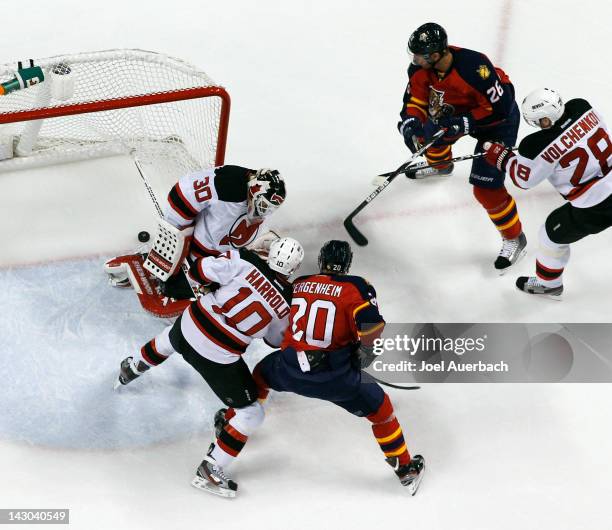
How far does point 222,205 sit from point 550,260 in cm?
141

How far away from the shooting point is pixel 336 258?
354 centimetres

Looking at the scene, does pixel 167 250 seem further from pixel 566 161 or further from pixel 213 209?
pixel 566 161

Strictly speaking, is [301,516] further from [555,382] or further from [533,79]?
[533,79]

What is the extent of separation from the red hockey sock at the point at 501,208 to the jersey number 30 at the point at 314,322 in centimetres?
121

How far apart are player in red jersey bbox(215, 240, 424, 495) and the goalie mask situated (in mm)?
311

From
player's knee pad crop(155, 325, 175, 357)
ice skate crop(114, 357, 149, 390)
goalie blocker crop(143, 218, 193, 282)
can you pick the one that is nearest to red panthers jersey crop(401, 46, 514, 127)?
goalie blocker crop(143, 218, 193, 282)

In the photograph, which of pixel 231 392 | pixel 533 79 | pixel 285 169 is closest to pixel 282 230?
pixel 285 169

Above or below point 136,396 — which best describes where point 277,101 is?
above

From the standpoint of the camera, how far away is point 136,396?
13.3 feet

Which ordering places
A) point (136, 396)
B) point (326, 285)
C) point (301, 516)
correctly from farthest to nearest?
point (136, 396) → point (301, 516) → point (326, 285)

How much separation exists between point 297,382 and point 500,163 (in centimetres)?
126

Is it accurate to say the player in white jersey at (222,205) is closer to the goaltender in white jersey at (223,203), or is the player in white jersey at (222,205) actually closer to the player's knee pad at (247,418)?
the goaltender in white jersey at (223,203)

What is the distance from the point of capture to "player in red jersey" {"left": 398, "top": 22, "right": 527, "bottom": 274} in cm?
407

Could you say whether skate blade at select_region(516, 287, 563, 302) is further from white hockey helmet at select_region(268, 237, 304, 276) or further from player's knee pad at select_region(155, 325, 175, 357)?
player's knee pad at select_region(155, 325, 175, 357)
